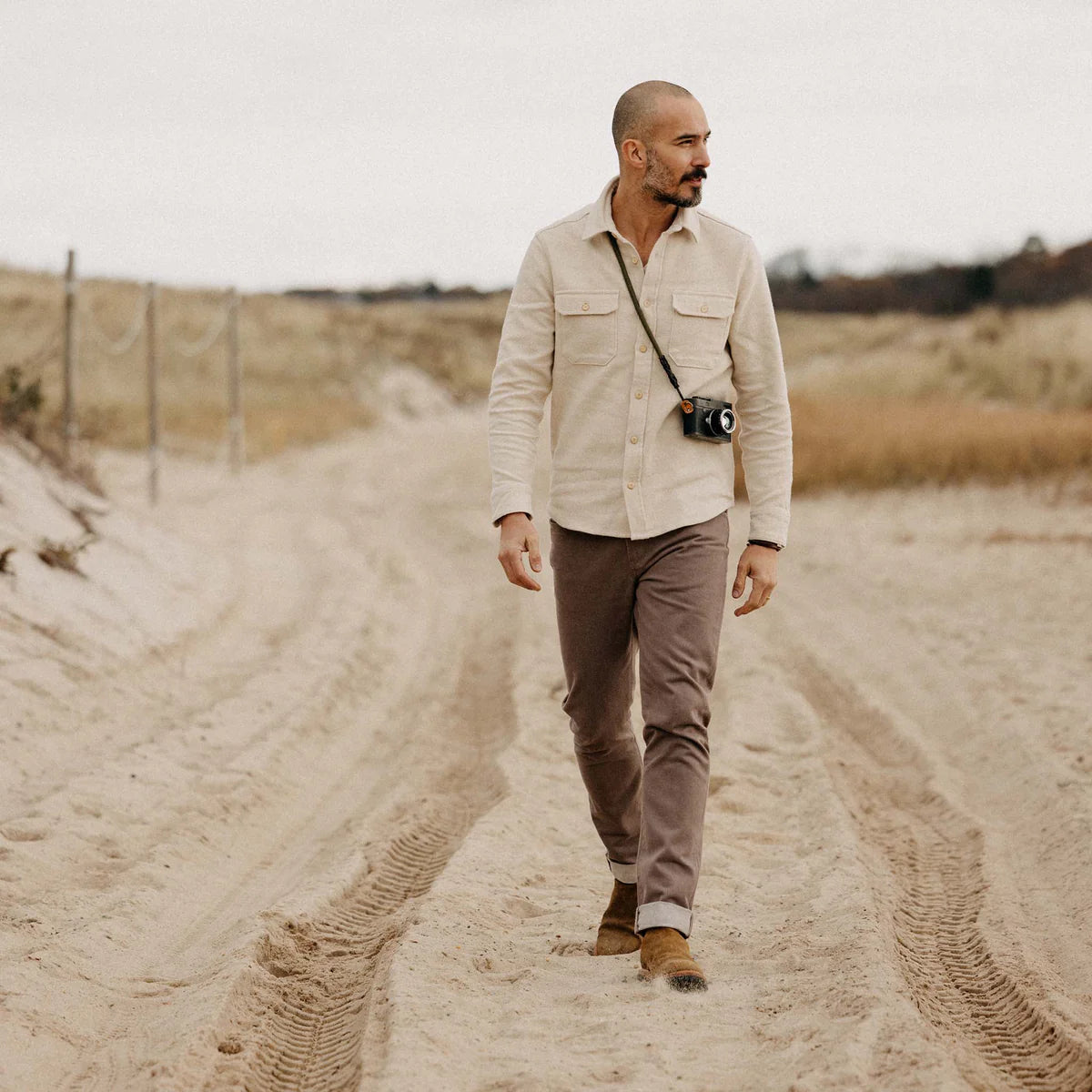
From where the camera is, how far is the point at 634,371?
10.9 ft

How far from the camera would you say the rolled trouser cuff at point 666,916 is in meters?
3.10

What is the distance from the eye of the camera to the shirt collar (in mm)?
3303

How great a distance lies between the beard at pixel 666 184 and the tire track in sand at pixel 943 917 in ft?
6.68

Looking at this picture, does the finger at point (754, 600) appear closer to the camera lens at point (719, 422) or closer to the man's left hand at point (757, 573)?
the man's left hand at point (757, 573)

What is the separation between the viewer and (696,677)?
127 inches

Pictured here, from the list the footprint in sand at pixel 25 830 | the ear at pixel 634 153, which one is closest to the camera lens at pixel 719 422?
the ear at pixel 634 153

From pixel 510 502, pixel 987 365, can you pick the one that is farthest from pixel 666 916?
pixel 987 365

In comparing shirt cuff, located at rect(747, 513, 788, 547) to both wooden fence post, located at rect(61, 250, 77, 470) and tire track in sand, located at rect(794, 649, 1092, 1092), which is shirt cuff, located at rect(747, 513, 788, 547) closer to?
tire track in sand, located at rect(794, 649, 1092, 1092)

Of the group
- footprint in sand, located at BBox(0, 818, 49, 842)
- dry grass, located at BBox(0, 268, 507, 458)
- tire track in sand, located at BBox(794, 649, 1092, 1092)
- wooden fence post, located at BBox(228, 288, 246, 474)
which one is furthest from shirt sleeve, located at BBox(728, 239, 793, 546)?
dry grass, located at BBox(0, 268, 507, 458)

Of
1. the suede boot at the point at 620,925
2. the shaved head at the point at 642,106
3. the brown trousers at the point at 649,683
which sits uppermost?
the shaved head at the point at 642,106

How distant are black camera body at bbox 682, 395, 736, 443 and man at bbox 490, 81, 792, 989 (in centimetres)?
4

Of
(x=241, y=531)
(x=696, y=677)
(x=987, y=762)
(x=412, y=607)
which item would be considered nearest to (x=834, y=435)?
(x=241, y=531)

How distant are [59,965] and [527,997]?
1.24 m

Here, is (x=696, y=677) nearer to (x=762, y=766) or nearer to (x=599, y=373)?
(x=599, y=373)
